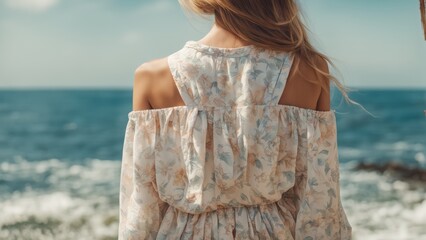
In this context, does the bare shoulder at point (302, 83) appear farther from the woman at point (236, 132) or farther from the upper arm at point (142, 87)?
the upper arm at point (142, 87)

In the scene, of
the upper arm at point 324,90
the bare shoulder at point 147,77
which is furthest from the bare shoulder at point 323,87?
the bare shoulder at point 147,77

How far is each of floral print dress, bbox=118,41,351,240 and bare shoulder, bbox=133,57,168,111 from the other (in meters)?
0.02

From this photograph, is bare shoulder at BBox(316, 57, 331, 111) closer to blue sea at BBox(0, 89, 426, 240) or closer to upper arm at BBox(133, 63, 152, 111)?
blue sea at BBox(0, 89, 426, 240)

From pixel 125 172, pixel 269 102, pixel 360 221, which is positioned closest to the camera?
pixel 269 102

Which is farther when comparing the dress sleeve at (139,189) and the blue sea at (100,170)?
the blue sea at (100,170)

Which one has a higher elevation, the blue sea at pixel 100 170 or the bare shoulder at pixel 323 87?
the bare shoulder at pixel 323 87

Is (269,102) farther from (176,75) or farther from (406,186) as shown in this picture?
(406,186)

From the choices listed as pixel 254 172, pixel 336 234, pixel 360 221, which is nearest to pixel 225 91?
pixel 254 172

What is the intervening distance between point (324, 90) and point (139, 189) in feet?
1.71

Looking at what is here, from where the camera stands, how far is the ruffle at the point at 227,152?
1831 millimetres

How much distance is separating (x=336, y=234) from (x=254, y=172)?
304 millimetres

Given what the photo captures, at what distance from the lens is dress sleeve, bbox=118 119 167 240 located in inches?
74.5

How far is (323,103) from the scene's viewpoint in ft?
6.29

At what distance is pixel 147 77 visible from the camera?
1872mm
